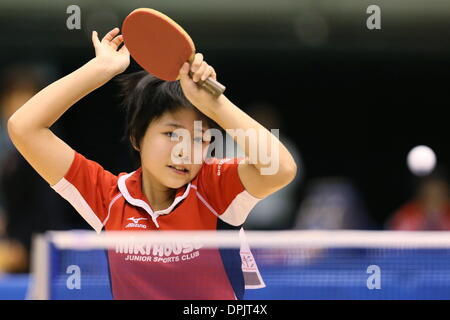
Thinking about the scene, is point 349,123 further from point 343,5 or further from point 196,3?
point 196,3

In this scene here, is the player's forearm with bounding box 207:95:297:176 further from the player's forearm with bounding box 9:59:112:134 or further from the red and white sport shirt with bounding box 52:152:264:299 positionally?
the player's forearm with bounding box 9:59:112:134

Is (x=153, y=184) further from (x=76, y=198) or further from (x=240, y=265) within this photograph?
(x=240, y=265)

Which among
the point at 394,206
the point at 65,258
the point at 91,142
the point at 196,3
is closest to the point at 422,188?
the point at 394,206

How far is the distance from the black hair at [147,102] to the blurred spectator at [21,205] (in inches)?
70.8

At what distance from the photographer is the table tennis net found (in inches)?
110

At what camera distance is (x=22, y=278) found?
3.96 metres

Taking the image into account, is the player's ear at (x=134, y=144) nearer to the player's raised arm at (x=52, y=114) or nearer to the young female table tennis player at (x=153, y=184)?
the young female table tennis player at (x=153, y=184)

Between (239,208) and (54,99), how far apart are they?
0.71m

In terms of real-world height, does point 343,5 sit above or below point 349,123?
above

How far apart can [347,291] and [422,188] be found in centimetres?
345

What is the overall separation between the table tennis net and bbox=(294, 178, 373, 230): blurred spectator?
2.84 meters

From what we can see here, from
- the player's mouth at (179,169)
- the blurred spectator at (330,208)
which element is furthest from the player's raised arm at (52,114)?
the blurred spectator at (330,208)

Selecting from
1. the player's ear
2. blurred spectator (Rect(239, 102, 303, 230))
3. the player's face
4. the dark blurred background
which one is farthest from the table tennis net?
the dark blurred background

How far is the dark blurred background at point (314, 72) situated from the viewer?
7145 mm
